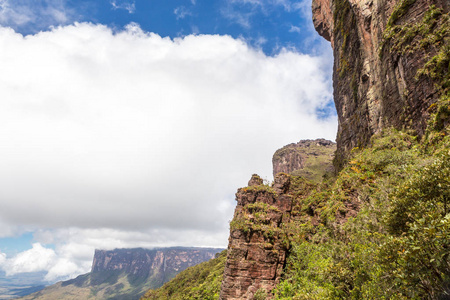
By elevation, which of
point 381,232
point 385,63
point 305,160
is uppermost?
point 305,160

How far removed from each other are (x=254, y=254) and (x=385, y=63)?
36143 mm

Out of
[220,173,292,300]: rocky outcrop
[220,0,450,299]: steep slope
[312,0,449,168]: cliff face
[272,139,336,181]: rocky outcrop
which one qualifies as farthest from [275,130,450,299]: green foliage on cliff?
[272,139,336,181]: rocky outcrop

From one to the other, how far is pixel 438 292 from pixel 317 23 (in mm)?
97702

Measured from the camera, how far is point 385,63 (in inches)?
1469

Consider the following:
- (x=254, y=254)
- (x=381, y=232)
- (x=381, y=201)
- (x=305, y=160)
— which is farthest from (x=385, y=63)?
(x=305, y=160)

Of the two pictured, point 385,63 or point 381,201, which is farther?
point 385,63

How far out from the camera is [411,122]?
30344 millimetres

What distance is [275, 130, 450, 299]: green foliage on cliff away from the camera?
8.48 metres

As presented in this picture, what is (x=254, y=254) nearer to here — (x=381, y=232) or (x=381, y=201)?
(x=381, y=232)

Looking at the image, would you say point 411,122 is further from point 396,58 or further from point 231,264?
point 231,264

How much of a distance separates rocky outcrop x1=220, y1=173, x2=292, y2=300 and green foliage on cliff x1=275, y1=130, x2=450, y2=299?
5.74ft

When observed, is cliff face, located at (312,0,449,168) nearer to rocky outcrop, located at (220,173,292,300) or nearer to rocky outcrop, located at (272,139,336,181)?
rocky outcrop, located at (220,173,292,300)

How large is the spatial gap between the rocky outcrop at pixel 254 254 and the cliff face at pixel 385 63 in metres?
22.3

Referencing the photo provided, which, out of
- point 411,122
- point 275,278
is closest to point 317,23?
point 411,122
